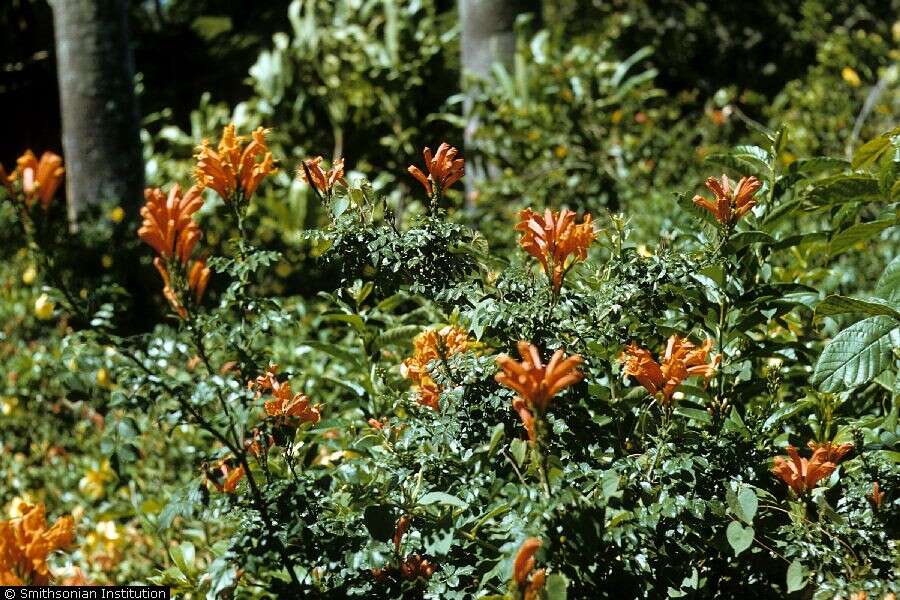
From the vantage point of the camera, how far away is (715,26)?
8750 millimetres

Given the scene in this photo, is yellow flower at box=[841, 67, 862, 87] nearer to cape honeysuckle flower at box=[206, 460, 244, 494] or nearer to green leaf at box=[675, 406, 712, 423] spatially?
green leaf at box=[675, 406, 712, 423]

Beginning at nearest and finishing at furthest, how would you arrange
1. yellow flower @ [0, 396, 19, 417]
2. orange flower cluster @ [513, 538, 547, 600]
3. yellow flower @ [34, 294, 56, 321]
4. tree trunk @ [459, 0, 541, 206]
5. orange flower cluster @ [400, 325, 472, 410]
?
orange flower cluster @ [513, 538, 547, 600], orange flower cluster @ [400, 325, 472, 410], yellow flower @ [34, 294, 56, 321], yellow flower @ [0, 396, 19, 417], tree trunk @ [459, 0, 541, 206]

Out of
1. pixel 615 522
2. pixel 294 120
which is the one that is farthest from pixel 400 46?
pixel 615 522

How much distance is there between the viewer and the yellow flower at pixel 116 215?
16.2 feet

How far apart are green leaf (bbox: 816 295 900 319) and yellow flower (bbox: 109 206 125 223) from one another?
4155 mm

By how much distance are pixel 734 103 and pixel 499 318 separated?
6728 mm

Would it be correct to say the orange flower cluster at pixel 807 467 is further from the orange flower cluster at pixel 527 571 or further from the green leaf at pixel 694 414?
the orange flower cluster at pixel 527 571

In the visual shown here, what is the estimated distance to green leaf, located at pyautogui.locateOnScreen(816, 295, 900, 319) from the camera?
1.62m

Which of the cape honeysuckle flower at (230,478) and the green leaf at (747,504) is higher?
the cape honeysuckle flower at (230,478)

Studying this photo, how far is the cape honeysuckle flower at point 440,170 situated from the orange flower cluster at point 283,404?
0.45m

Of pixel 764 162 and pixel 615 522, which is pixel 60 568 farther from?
pixel 764 162

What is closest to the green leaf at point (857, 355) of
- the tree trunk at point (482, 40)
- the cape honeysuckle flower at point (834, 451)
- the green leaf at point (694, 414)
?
the cape honeysuckle flower at point (834, 451)

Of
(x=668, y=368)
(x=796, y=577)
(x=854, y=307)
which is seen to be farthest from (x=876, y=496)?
(x=668, y=368)

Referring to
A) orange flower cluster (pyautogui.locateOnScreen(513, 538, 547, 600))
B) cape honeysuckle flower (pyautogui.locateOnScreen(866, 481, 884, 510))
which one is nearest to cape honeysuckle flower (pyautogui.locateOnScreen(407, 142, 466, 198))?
orange flower cluster (pyautogui.locateOnScreen(513, 538, 547, 600))
